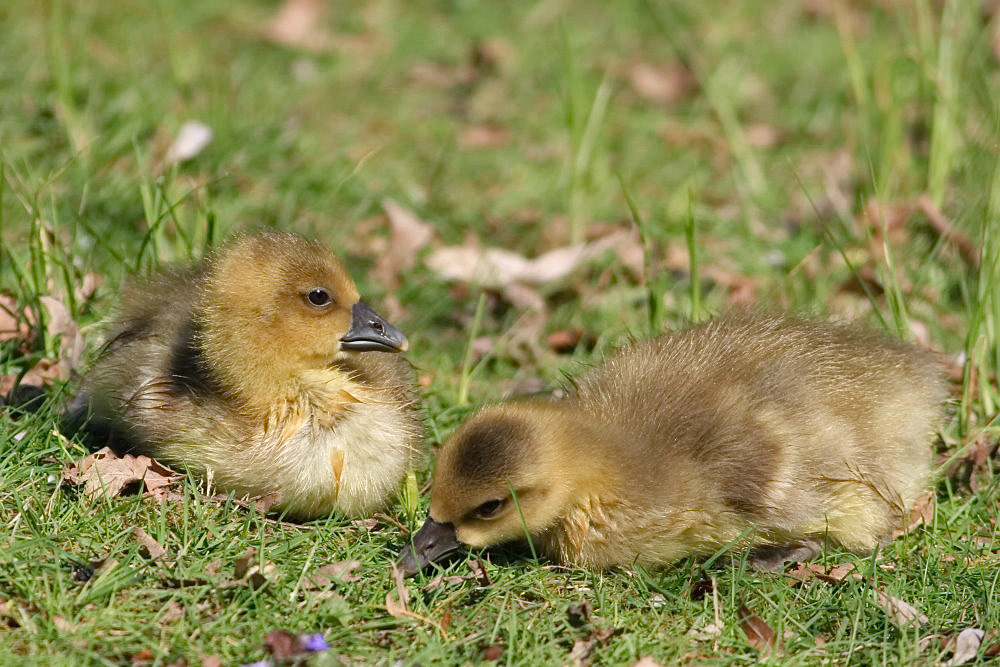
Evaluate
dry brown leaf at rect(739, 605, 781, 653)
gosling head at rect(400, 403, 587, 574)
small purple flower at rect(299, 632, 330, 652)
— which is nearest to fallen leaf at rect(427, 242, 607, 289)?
gosling head at rect(400, 403, 587, 574)

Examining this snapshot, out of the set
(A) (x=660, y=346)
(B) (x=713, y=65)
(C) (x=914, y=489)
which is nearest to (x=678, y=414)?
A: (A) (x=660, y=346)

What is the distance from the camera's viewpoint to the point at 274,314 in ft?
12.7

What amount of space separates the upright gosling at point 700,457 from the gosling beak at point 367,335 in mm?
393

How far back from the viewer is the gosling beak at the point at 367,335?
3.99m

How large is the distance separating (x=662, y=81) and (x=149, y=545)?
519 centimetres

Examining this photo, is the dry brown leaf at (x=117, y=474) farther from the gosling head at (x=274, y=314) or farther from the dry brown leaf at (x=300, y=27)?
the dry brown leaf at (x=300, y=27)

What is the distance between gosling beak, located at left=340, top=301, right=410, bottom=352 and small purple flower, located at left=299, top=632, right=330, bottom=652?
99 centimetres

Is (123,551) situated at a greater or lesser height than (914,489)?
greater

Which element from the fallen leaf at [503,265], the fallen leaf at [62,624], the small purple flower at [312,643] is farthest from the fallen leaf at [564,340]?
A: the fallen leaf at [62,624]

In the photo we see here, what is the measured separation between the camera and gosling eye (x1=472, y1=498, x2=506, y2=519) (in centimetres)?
367

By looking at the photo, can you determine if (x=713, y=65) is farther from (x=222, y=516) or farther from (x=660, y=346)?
(x=222, y=516)

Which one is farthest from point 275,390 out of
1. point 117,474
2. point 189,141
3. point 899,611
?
point 189,141

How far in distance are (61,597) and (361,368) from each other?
118 centimetres

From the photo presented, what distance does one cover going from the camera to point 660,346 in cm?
428
